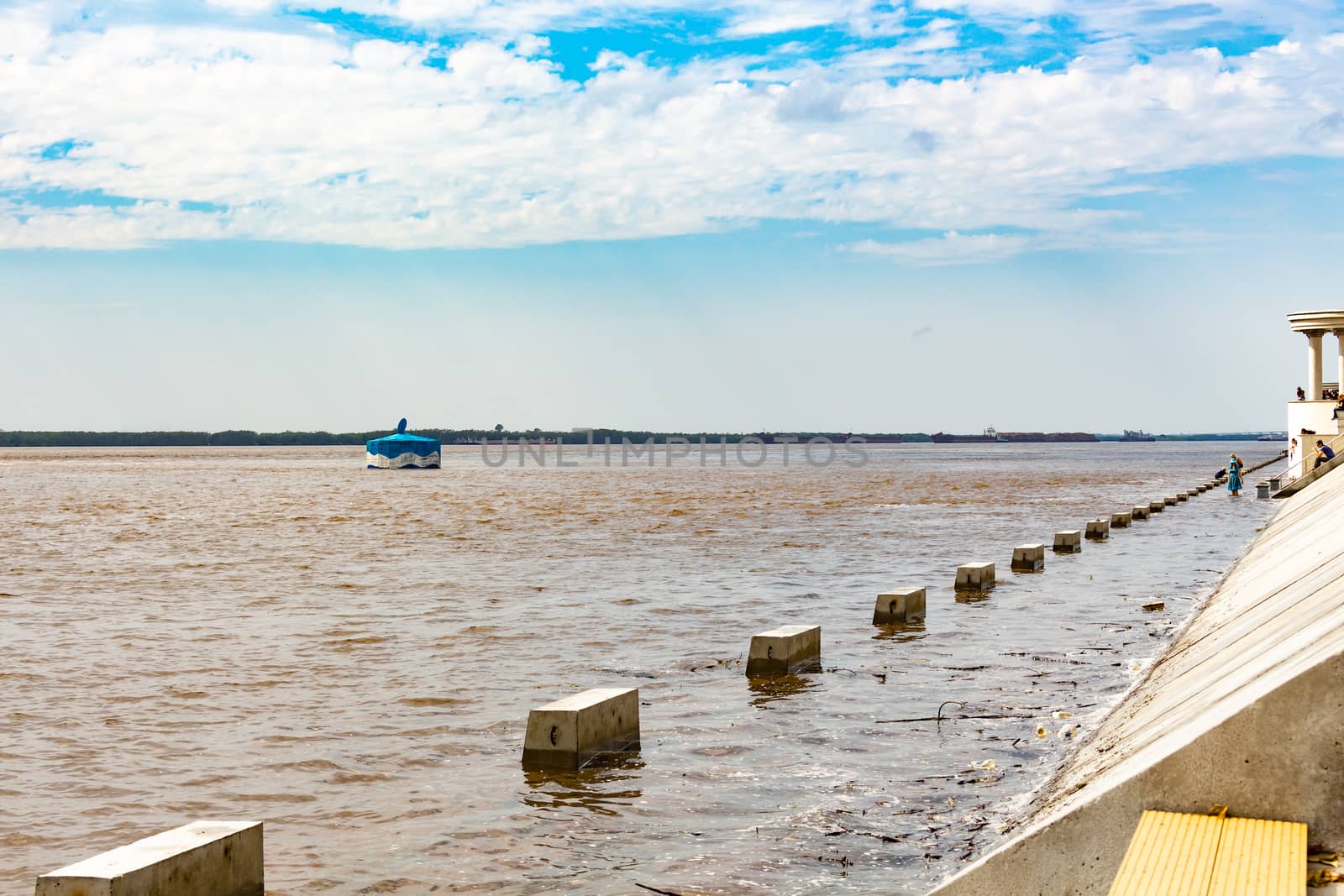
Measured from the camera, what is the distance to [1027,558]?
26.2m

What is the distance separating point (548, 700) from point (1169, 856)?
8.78 m

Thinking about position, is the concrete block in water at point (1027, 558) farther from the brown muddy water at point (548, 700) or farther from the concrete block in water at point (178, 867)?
A: the concrete block in water at point (178, 867)

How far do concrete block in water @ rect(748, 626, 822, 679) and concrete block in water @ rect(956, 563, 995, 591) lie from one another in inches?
319

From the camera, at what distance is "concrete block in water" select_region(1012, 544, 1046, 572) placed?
26.1 meters

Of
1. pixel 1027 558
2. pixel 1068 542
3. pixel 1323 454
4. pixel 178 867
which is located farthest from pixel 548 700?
pixel 1323 454

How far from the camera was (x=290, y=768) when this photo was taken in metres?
10.6

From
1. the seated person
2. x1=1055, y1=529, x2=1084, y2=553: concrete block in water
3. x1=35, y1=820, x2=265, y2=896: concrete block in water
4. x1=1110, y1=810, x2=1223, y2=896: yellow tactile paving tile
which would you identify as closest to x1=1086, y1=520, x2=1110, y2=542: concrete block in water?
x1=1055, y1=529, x2=1084, y2=553: concrete block in water

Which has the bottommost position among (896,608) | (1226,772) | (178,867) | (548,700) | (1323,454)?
(548,700)

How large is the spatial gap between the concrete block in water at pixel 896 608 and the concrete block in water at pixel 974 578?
11.9ft

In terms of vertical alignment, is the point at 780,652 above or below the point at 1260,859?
below

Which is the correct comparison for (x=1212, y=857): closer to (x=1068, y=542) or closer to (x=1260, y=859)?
(x=1260, y=859)

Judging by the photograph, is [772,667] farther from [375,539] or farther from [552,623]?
[375,539]

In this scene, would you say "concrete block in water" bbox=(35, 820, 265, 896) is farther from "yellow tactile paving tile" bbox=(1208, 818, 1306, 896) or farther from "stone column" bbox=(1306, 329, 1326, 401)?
Result: "stone column" bbox=(1306, 329, 1326, 401)

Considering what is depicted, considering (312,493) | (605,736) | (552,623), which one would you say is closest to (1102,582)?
(552,623)
